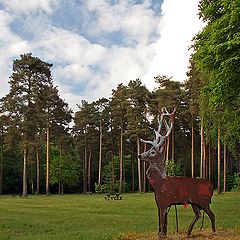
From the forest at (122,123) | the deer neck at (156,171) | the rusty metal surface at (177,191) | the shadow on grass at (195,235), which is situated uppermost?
the forest at (122,123)

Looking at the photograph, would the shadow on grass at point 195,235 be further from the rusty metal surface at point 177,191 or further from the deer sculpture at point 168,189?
the rusty metal surface at point 177,191

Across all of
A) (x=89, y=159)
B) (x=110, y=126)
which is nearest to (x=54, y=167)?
(x=89, y=159)

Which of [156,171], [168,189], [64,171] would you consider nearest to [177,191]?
[168,189]

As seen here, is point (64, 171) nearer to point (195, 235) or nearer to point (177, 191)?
point (195, 235)

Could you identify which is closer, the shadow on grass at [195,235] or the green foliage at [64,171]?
the shadow on grass at [195,235]

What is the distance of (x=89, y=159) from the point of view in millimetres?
60906

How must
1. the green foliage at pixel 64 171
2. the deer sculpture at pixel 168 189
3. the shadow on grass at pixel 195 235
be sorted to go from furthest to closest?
the green foliage at pixel 64 171 → the deer sculpture at pixel 168 189 → the shadow on grass at pixel 195 235

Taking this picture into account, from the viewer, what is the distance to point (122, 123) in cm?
5509

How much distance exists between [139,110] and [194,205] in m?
36.3

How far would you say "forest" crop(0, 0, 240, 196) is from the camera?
1459 centimetres

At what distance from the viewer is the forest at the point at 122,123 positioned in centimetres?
1459

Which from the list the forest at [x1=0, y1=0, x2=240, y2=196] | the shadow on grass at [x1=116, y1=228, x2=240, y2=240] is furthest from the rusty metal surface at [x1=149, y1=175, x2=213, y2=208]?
the forest at [x1=0, y1=0, x2=240, y2=196]

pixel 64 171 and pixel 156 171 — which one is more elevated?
pixel 156 171

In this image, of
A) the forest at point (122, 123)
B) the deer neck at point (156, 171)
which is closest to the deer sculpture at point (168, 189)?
the deer neck at point (156, 171)
